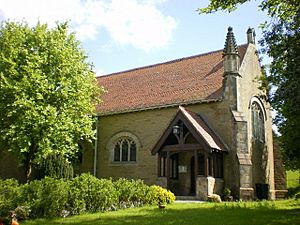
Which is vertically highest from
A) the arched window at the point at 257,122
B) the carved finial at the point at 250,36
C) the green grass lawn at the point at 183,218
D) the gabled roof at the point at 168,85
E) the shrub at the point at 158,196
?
the carved finial at the point at 250,36

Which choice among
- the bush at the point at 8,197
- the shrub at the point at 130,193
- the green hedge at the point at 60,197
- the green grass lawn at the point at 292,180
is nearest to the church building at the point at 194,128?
the shrub at the point at 130,193

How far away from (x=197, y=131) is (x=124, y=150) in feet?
25.5

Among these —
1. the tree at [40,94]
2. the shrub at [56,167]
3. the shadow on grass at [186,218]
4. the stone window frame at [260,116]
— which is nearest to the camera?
the shadow on grass at [186,218]

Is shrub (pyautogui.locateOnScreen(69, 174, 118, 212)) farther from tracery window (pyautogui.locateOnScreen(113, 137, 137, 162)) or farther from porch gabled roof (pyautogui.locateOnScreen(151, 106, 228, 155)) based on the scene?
tracery window (pyautogui.locateOnScreen(113, 137, 137, 162))

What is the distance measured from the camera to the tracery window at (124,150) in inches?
1040

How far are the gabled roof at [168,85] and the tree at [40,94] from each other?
398cm

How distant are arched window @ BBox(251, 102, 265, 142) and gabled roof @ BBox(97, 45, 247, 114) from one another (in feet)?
11.7

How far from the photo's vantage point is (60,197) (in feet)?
46.0

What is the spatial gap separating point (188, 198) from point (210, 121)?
205 inches

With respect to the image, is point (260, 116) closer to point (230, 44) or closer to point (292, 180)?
point (230, 44)

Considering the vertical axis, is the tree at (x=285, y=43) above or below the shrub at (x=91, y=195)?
above

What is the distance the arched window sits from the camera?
25.3 m

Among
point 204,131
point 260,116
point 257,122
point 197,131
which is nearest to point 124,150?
point 204,131

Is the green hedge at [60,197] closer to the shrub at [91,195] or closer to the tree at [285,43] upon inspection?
the shrub at [91,195]
